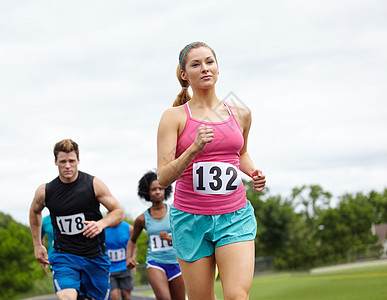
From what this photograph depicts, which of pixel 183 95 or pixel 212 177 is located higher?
pixel 183 95

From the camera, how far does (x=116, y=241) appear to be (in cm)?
1012

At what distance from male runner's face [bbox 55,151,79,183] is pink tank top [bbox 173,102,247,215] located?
8.46 feet

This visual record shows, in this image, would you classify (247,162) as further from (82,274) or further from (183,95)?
(82,274)

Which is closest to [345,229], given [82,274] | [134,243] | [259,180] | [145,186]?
[145,186]

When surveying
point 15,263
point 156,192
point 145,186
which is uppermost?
point 145,186

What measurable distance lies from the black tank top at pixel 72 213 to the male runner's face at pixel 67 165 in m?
0.10

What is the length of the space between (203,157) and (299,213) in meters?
82.2

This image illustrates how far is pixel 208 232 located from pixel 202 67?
1.17 m

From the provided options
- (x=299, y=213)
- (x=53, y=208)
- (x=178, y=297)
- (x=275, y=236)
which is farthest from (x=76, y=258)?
(x=299, y=213)

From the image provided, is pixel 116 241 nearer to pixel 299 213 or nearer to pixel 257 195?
pixel 257 195

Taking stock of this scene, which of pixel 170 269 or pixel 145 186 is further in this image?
pixel 145 186

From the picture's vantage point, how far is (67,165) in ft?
20.8

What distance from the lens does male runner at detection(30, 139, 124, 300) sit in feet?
20.7

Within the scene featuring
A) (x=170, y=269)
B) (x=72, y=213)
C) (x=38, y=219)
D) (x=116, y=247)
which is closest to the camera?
(x=72, y=213)
